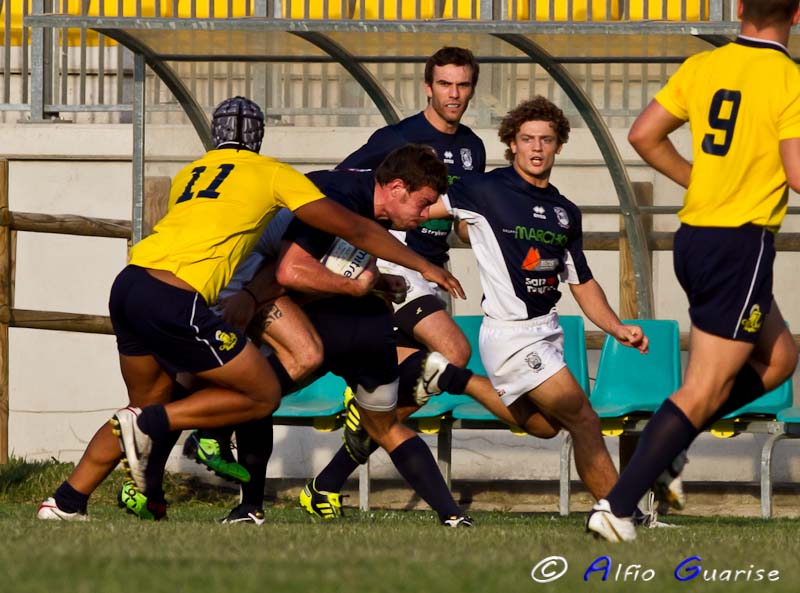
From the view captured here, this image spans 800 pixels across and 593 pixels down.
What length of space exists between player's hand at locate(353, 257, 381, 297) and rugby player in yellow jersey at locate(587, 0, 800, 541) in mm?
1970

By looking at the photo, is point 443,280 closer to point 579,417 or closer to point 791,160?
point 579,417

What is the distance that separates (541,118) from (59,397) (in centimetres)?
579

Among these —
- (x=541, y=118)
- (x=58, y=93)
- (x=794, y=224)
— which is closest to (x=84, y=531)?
(x=541, y=118)

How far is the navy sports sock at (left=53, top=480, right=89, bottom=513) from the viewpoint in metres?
7.04

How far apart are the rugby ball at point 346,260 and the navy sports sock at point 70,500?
1452 millimetres

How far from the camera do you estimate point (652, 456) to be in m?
→ 5.46

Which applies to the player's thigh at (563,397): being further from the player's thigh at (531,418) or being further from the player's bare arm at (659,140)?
the player's bare arm at (659,140)

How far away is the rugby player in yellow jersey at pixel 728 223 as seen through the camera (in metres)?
5.46

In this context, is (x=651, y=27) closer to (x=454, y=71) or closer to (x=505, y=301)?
(x=454, y=71)

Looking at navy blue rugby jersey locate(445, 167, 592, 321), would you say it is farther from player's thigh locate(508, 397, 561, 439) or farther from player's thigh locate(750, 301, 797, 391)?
player's thigh locate(750, 301, 797, 391)

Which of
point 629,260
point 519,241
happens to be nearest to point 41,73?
point 629,260

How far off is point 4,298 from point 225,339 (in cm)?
459

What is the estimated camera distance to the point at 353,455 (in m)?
7.91

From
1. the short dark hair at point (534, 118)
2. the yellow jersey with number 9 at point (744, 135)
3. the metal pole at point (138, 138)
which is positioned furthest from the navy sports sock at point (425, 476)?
the metal pole at point (138, 138)
